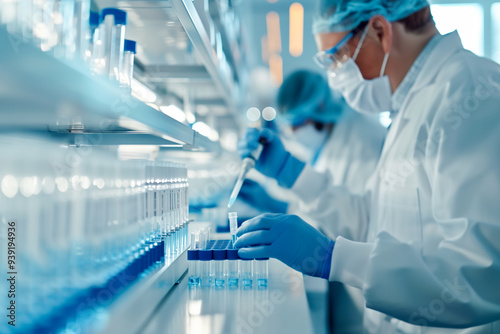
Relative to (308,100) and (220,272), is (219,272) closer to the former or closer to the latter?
(220,272)

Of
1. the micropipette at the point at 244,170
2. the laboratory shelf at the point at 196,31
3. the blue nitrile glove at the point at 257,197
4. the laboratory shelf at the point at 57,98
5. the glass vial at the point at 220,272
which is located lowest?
the glass vial at the point at 220,272

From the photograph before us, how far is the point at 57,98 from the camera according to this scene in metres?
0.78

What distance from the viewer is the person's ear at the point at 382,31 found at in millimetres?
1684

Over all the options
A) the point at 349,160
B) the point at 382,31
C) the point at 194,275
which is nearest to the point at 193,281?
the point at 194,275

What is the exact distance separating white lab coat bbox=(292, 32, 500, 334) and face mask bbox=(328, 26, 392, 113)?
0.25 m

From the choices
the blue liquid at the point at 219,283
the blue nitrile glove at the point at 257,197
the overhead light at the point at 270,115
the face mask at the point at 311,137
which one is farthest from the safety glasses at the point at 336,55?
the overhead light at the point at 270,115

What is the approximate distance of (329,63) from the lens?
1.96 m

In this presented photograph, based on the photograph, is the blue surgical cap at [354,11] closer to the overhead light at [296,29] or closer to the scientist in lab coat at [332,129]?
the scientist in lab coat at [332,129]

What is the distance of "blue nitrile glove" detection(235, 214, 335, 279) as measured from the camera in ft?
4.30

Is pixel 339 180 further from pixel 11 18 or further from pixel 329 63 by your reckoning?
pixel 11 18

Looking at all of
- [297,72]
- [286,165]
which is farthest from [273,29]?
[286,165]

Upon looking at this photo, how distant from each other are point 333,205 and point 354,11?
1.11 meters

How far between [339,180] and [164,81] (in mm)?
1575

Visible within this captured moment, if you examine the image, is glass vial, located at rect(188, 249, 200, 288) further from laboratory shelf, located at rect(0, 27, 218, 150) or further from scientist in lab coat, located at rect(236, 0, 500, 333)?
laboratory shelf, located at rect(0, 27, 218, 150)
